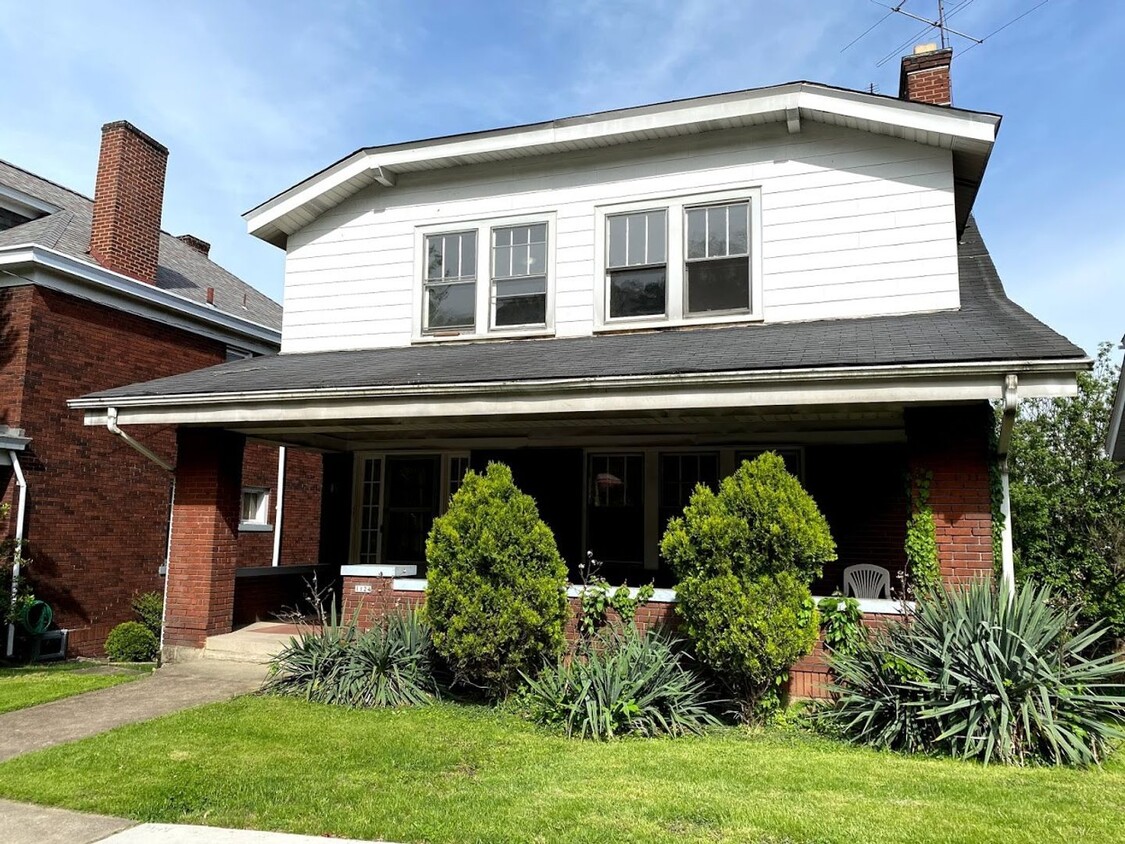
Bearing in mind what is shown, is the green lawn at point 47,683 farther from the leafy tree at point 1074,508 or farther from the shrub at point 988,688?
the leafy tree at point 1074,508

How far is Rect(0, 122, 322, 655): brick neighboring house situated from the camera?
12.1 metres


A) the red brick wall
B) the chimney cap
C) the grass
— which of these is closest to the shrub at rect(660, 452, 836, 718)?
the grass

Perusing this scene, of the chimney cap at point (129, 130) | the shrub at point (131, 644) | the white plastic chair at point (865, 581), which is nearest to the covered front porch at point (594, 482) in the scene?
the white plastic chair at point (865, 581)

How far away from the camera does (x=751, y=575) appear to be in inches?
258

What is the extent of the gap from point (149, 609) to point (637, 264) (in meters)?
9.97

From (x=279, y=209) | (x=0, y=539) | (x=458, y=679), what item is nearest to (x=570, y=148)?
(x=279, y=209)

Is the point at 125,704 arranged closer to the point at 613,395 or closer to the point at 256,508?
the point at 613,395

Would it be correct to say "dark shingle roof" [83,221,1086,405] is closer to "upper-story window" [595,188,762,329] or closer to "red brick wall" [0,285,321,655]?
"upper-story window" [595,188,762,329]

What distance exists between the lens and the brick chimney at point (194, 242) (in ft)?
66.8

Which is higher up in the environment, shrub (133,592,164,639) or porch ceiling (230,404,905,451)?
porch ceiling (230,404,905,451)

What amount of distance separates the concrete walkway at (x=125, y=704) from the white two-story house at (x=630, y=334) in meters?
0.93

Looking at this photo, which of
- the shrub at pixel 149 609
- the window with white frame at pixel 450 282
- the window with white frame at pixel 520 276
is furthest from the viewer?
the shrub at pixel 149 609

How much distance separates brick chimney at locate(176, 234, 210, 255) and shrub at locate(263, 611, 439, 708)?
15499 mm

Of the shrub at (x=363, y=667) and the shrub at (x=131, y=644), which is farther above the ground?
the shrub at (x=363, y=667)
